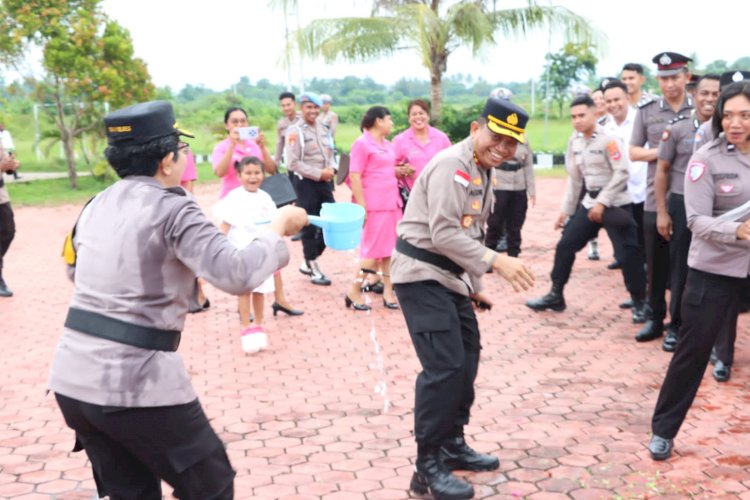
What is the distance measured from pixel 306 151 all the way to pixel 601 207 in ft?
10.9

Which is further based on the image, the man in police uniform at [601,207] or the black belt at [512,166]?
the black belt at [512,166]

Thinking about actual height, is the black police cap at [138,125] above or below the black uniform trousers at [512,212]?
above

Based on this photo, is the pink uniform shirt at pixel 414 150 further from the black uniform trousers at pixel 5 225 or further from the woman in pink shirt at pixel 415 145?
the black uniform trousers at pixel 5 225

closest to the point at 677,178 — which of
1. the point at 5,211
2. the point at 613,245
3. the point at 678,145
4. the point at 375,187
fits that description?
the point at 678,145

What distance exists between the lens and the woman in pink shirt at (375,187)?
766 centimetres

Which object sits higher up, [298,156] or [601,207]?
[298,156]

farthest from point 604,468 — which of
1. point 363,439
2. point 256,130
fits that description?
point 256,130

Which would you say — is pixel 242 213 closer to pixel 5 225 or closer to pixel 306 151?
pixel 306 151

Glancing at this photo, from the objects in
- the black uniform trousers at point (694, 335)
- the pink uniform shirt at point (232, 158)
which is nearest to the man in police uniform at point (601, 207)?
Result: the black uniform trousers at point (694, 335)

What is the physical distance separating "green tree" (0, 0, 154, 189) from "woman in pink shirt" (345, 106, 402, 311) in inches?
535

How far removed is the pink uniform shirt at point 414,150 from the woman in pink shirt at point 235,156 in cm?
133

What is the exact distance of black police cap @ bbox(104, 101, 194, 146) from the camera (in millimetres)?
2674

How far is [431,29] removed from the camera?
18.5 metres

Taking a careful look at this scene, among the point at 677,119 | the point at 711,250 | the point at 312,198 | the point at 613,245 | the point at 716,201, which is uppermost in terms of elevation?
the point at 677,119
